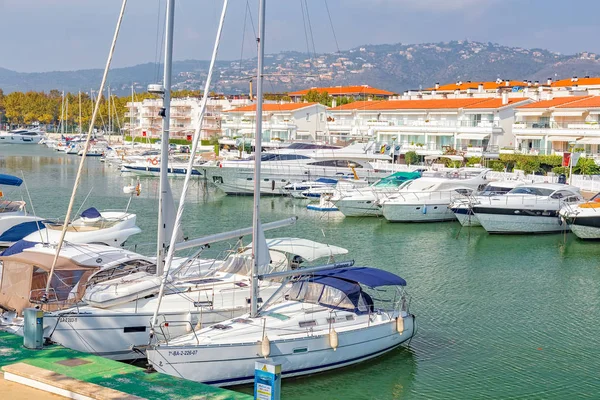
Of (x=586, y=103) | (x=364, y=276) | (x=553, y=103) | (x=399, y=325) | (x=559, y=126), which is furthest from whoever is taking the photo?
(x=553, y=103)

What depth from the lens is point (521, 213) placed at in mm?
42469

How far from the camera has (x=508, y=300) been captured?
27750 mm

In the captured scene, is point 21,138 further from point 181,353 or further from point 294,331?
point 181,353

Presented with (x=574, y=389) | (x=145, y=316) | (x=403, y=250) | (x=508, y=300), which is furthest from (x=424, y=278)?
(x=145, y=316)

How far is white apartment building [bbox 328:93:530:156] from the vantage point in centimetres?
7681

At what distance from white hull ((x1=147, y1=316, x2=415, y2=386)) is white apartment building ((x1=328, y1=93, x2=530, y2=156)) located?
166ft

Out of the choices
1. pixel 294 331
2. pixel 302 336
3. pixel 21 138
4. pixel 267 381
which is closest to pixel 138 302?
pixel 294 331

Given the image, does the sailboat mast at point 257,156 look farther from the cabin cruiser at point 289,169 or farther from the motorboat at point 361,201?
the cabin cruiser at point 289,169

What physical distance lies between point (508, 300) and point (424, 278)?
402 cm

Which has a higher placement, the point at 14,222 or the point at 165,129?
the point at 165,129

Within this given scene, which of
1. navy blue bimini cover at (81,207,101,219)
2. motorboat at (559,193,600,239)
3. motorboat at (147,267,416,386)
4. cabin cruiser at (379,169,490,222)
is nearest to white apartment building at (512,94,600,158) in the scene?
cabin cruiser at (379,169,490,222)

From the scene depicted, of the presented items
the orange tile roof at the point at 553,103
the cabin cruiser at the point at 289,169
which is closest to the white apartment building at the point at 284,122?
the cabin cruiser at the point at 289,169

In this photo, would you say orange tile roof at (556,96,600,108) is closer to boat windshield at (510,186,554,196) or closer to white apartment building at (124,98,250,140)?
boat windshield at (510,186,554,196)

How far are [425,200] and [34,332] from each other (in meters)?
32.2
